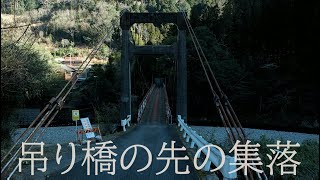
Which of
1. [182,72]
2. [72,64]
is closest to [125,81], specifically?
[182,72]

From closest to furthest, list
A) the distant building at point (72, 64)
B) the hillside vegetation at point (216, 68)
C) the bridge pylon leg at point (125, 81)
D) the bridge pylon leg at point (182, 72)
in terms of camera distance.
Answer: the hillside vegetation at point (216, 68) < the bridge pylon leg at point (182, 72) < the bridge pylon leg at point (125, 81) < the distant building at point (72, 64)

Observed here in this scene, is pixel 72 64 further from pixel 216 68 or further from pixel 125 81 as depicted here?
pixel 125 81

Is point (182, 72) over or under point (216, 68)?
over

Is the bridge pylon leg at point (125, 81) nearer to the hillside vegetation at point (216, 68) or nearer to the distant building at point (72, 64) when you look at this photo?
the hillside vegetation at point (216, 68)

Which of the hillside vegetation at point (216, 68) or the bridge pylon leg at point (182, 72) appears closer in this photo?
the hillside vegetation at point (216, 68)

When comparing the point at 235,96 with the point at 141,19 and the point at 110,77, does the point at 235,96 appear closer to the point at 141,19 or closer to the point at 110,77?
the point at 110,77

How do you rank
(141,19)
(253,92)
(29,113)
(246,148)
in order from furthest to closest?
(29,113)
(253,92)
(141,19)
(246,148)

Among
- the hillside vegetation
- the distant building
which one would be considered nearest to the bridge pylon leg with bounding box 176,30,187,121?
the hillside vegetation

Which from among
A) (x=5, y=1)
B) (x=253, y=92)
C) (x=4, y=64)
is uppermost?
(x=5, y=1)

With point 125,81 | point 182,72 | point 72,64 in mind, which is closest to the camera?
point 182,72

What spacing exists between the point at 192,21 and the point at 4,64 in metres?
26.4

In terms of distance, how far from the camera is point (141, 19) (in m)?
14.2

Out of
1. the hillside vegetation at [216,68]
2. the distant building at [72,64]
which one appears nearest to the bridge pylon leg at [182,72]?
the hillside vegetation at [216,68]

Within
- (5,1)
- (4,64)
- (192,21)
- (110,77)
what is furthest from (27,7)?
(192,21)
